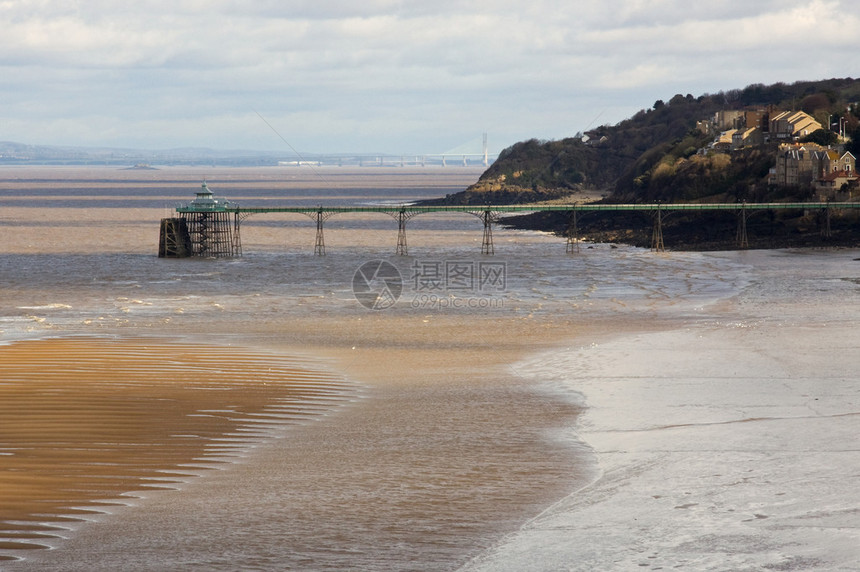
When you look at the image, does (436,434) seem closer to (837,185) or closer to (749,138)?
(837,185)

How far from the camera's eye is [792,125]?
331 feet

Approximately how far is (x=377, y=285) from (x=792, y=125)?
224 ft

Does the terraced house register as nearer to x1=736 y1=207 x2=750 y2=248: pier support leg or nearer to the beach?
x1=736 y1=207 x2=750 y2=248: pier support leg

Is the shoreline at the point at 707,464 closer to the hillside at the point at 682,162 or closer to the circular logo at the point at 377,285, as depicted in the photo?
→ the circular logo at the point at 377,285

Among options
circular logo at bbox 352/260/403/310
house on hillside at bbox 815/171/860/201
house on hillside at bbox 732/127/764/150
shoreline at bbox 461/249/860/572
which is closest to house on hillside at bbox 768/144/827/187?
house on hillside at bbox 815/171/860/201

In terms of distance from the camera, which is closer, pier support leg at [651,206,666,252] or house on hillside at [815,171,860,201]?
pier support leg at [651,206,666,252]

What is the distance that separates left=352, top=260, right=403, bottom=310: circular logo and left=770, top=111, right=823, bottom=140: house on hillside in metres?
56.5

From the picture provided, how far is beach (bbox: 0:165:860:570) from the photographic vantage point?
12164 millimetres

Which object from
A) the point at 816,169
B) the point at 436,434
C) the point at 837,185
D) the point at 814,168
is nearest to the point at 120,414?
the point at 436,434

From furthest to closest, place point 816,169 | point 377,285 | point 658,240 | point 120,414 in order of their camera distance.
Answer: point 816,169 < point 658,240 < point 377,285 < point 120,414

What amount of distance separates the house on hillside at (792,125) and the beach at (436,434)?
217ft

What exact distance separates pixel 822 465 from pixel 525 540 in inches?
213

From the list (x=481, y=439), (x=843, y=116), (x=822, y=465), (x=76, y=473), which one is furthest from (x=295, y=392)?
(x=843, y=116)

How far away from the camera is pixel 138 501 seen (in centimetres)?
1380
